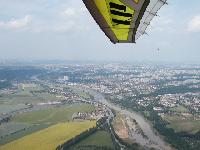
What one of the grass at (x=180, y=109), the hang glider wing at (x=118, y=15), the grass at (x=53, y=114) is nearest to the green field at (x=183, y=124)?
the grass at (x=180, y=109)

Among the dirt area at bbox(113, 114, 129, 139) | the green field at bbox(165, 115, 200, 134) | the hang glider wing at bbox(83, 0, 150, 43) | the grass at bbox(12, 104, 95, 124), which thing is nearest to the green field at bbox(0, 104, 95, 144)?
the grass at bbox(12, 104, 95, 124)

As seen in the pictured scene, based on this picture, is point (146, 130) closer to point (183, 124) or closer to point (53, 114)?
point (183, 124)

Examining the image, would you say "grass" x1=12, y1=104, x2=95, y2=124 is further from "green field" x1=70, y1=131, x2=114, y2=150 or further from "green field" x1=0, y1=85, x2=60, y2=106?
"green field" x1=70, y1=131, x2=114, y2=150

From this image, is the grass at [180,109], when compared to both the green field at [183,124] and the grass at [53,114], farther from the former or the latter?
the grass at [53,114]

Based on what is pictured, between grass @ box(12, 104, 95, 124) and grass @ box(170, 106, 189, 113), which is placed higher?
grass @ box(170, 106, 189, 113)

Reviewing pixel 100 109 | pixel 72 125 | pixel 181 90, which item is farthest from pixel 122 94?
pixel 72 125

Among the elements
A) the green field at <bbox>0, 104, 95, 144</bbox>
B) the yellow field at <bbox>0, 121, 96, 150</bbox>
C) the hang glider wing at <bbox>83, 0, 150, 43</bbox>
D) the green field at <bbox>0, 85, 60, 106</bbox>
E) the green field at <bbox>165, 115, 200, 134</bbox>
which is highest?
the hang glider wing at <bbox>83, 0, 150, 43</bbox>

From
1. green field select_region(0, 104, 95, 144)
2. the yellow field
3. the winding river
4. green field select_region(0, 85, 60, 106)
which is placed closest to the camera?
the winding river
